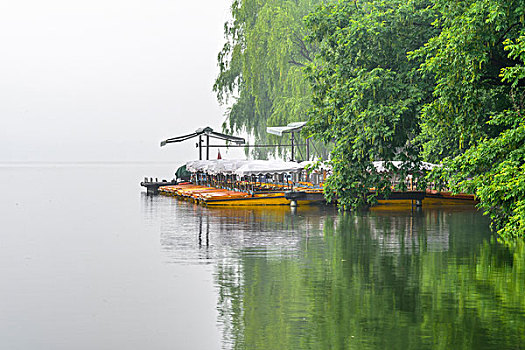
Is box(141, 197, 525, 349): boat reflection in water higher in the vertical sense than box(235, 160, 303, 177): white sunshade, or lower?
lower

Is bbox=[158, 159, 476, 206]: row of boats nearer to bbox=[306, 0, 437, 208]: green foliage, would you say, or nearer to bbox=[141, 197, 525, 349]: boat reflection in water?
bbox=[306, 0, 437, 208]: green foliage

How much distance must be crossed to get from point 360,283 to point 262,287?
6.95 ft

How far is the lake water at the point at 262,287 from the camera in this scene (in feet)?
38.5

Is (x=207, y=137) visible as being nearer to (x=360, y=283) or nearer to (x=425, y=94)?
(x=425, y=94)

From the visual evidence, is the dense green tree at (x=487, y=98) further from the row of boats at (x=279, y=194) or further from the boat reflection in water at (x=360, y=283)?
the row of boats at (x=279, y=194)

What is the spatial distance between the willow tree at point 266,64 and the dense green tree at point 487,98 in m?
29.8

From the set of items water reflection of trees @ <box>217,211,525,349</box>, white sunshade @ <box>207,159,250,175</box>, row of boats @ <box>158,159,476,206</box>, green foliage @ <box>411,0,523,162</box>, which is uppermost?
green foliage @ <box>411,0,523,162</box>

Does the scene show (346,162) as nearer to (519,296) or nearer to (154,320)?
(519,296)

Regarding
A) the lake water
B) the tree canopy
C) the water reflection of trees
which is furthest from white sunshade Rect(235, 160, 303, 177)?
the water reflection of trees

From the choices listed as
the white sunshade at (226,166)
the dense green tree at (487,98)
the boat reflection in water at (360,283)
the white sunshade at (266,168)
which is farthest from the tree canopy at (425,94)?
the white sunshade at (266,168)

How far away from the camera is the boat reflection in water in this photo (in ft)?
38.2

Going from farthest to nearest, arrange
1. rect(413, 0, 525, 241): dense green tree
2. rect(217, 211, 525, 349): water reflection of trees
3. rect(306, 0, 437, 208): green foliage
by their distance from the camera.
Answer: rect(306, 0, 437, 208): green foliage
rect(413, 0, 525, 241): dense green tree
rect(217, 211, 525, 349): water reflection of trees

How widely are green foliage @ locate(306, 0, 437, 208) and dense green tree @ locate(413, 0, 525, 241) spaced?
16.6 feet

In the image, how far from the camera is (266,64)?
59.3m
